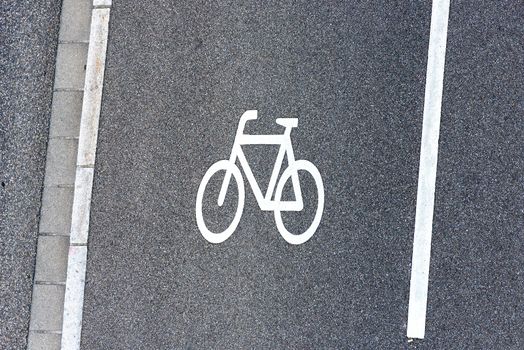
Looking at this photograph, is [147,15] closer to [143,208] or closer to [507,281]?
[143,208]

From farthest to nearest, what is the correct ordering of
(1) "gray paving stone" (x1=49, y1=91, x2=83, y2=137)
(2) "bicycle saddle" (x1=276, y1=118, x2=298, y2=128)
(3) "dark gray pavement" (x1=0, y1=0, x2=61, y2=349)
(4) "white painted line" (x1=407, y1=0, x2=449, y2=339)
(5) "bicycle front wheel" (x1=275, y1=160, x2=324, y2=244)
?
(1) "gray paving stone" (x1=49, y1=91, x2=83, y2=137)
(3) "dark gray pavement" (x1=0, y1=0, x2=61, y2=349)
(2) "bicycle saddle" (x1=276, y1=118, x2=298, y2=128)
(5) "bicycle front wheel" (x1=275, y1=160, x2=324, y2=244)
(4) "white painted line" (x1=407, y1=0, x2=449, y2=339)

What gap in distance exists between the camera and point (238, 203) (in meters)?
5.15

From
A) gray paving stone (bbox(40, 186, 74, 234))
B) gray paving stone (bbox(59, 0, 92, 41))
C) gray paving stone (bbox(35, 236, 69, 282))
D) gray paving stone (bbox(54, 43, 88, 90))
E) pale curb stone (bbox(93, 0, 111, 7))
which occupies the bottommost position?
gray paving stone (bbox(35, 236, 69, 282))

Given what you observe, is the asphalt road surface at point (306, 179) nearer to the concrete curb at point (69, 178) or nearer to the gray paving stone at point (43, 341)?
the concrete curb at point (69, 178)

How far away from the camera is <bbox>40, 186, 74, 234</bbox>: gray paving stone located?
5391 millimetres

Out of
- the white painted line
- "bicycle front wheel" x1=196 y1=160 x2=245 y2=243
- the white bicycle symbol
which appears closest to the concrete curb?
"bicycle front wheel" x1=196 y1=160 x2=245 y2=243

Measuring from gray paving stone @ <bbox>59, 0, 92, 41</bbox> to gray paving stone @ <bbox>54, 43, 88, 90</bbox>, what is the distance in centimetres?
8

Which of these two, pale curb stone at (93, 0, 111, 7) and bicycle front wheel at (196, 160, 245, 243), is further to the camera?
pale curb stone at (93, 0, 111, 7)

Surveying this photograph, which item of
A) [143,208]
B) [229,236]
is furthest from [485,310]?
[143,208]

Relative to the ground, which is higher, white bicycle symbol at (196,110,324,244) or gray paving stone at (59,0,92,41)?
gray paving stone at (59,0,92,41)

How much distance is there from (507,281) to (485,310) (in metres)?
0.29

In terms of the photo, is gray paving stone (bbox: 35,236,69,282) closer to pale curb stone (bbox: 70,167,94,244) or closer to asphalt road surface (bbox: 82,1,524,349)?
pale curb stone (bbox: 70,167,94,244)

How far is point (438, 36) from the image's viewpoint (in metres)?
5.05

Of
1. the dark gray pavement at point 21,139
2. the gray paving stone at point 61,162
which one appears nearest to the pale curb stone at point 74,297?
the dark gray pavement at point 21,139
